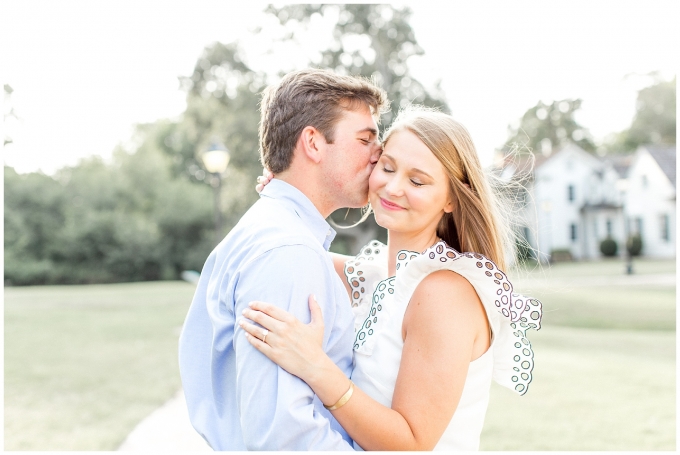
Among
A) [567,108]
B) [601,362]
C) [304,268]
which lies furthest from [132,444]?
[567,108]

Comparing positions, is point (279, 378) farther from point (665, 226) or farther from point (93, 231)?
point (665, 226)

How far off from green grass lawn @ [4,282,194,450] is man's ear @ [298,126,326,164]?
4.60 meters

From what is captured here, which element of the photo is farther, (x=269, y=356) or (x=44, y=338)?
(x=44, y=338)

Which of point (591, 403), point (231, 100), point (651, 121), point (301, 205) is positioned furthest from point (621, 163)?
point (301, 205)

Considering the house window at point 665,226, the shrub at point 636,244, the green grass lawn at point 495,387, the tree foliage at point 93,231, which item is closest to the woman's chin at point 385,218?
the green grass lawn at point 495,387

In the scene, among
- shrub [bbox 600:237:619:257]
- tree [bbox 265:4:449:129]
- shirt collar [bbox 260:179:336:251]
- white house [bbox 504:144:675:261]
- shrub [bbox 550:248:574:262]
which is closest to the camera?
shirt collar [bbox 260:179:336:251]

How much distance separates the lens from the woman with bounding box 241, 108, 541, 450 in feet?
6.62

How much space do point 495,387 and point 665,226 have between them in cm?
3720

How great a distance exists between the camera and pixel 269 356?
6.31 feet

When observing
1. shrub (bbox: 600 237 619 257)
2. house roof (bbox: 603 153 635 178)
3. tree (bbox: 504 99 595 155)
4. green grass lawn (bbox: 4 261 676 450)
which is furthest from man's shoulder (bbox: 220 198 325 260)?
tree (bbox: 504 99 595 155)

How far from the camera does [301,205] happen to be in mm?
2406

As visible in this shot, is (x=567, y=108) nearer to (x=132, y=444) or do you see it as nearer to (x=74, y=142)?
(x=74, y=142)

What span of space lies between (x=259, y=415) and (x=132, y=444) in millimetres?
4560

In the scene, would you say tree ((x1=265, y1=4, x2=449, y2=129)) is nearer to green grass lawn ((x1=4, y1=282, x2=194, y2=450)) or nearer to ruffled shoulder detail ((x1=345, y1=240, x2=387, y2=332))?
green grass lawn ((x1=4, y1=282, x2=194, y2=450))
